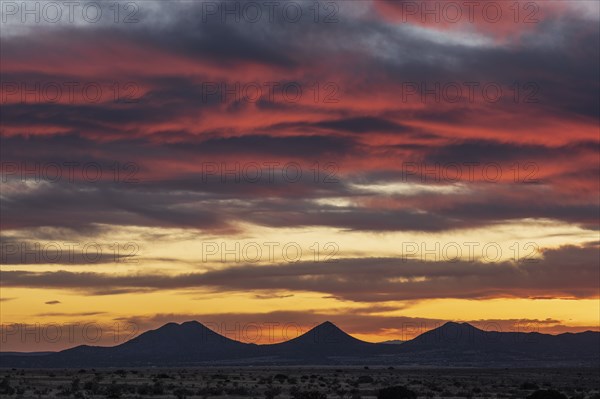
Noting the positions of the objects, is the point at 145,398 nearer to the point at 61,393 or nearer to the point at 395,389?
the point at 61,393

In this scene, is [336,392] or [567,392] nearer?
[336,392]

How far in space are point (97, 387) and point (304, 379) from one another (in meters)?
36.9

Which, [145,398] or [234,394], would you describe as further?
[234,394]

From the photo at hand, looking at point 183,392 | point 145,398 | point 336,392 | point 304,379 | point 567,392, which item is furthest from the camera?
point 304,379

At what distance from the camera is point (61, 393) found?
7844cm

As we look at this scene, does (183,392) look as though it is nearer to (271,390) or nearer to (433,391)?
(271,390)

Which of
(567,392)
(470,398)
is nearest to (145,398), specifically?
(470,398)

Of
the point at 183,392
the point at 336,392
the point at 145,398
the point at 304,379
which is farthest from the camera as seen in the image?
the point at 304,379

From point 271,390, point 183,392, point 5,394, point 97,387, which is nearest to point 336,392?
point 271,390

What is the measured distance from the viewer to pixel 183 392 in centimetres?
8169

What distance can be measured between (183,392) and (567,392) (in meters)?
38.2

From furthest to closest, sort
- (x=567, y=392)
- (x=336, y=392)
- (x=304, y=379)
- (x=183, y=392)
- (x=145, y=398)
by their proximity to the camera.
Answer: (x=304, y=379) → (x=567, y=392) → (x=336, y=392) → (x=183, y=392) → (x=145, y=398)

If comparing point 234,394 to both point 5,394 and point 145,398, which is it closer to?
point 145,398

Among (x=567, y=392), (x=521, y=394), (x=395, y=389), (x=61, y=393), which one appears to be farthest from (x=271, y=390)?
(x=567, y=392)
